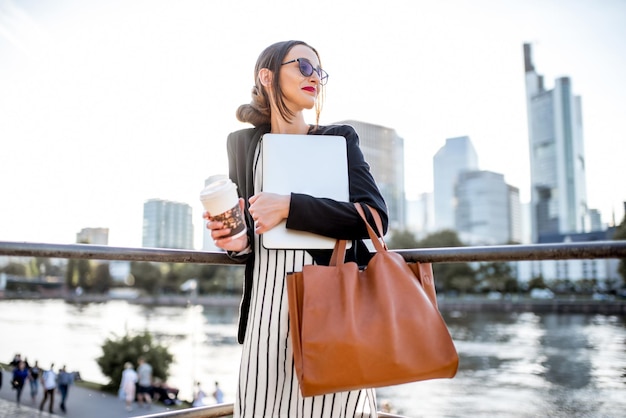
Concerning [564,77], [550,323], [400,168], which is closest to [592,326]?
[550,323]

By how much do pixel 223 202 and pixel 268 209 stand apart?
0.33ft

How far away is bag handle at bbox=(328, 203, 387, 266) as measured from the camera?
973mm

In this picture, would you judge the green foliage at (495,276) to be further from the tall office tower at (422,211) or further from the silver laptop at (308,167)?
the silver laptop at (308,167)

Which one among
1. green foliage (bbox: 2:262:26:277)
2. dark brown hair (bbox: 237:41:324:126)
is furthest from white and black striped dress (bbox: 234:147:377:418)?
green foliage (bbox: 2:262:26:277)

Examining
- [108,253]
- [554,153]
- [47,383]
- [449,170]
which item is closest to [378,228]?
[108,253]

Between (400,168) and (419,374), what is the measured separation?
6092cm

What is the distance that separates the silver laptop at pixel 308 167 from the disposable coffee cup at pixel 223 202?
110 mm

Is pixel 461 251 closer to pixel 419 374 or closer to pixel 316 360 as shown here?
pixel 419 374

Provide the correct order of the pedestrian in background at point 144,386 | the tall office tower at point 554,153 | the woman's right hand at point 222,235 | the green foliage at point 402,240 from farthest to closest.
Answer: the tall office tower at point 554,153
the green foliage at point 402,240
the pedestrian in background at point 144,386
the woman's right hand at point 222,235

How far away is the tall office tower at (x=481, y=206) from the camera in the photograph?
287ft

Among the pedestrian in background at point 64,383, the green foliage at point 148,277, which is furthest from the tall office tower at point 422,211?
the pedestrian in background at point 64,383

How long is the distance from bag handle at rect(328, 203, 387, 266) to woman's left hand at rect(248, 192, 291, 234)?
13cm

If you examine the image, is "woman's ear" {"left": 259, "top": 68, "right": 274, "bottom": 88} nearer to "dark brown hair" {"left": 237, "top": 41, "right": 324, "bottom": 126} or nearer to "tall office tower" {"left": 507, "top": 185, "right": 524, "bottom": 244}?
"dark brown hair" {"left": 237, "top": 41, "right": 324, "bottom": 126}

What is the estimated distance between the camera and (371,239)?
98cm
